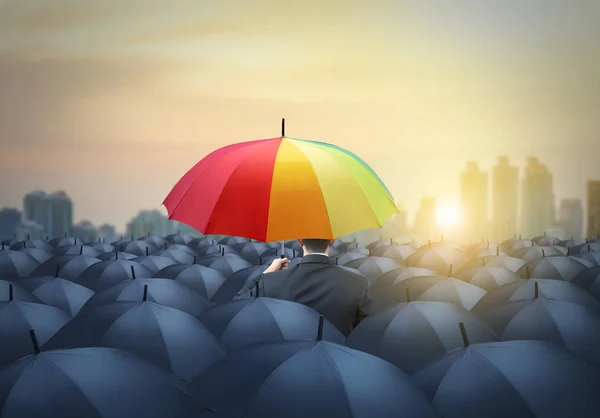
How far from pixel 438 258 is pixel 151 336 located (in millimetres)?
12956

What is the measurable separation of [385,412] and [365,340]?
2999mm

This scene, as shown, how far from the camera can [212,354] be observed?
7.77 m

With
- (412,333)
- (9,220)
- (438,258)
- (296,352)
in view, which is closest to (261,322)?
(412,333)

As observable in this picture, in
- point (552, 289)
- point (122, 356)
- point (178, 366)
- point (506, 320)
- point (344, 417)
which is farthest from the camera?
point (552, 289)

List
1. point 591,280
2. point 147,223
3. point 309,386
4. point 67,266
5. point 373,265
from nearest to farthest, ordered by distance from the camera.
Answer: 1. point 309,386
2. point 591,280
3. point 373,265
4. point 67,266
5. point 147,223

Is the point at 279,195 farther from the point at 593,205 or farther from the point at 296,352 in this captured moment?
the point at 593,205

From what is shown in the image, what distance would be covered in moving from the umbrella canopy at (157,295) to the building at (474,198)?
331ft

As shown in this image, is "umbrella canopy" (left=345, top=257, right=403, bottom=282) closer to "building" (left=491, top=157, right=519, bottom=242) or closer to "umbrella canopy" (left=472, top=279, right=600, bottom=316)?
"umbrella canopy" (left=472, top=279, right=600, bottom=316)

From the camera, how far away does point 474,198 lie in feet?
368

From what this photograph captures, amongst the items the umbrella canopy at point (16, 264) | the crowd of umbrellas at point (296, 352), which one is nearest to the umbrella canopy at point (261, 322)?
the crowd of umbrellas at point (296, 352)

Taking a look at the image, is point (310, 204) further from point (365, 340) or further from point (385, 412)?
point (385, 412)

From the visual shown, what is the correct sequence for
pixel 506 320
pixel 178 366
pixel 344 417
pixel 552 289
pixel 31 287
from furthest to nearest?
pixel 31 287 → pixel 552 289 → pixel 506 320 → pixel 178 366 → pixel 344 417

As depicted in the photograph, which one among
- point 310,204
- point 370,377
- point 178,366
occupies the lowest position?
point 178,366

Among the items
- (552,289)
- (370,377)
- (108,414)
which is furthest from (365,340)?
(552,289)
